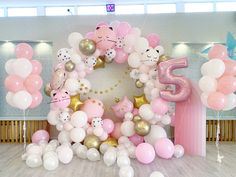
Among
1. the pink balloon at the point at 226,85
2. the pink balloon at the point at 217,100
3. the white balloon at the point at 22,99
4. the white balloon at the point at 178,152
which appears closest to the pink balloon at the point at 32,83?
the white balloon at the point at 22,99

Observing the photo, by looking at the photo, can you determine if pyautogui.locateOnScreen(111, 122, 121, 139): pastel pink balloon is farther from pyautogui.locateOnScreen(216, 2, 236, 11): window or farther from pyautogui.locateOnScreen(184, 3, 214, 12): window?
pyautogui.locateOnScreen(216, 2, 236, 11): window

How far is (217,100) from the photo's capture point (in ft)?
13.4

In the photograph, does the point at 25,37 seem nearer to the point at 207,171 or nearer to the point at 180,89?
the point at 180,89

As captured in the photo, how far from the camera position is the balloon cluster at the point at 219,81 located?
13.3 ft

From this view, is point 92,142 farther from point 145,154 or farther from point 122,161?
point 145,154

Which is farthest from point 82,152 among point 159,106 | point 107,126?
point 159,106

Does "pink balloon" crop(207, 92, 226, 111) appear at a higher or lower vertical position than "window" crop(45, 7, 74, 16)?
lower

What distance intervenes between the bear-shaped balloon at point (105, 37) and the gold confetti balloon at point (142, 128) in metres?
1.55

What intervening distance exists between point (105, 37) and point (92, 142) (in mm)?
1916

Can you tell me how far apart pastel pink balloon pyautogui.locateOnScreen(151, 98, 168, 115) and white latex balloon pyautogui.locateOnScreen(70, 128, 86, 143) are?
1332 millimetres

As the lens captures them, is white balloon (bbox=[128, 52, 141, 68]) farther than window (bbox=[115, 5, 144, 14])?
No

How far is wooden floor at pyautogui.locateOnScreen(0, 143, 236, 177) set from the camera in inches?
153

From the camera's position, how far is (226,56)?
4234 mm

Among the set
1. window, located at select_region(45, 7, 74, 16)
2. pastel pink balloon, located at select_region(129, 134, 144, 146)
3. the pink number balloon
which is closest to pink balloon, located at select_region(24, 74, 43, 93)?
pastel pink balloon, located at select_region(129, 134, 144, 146)
